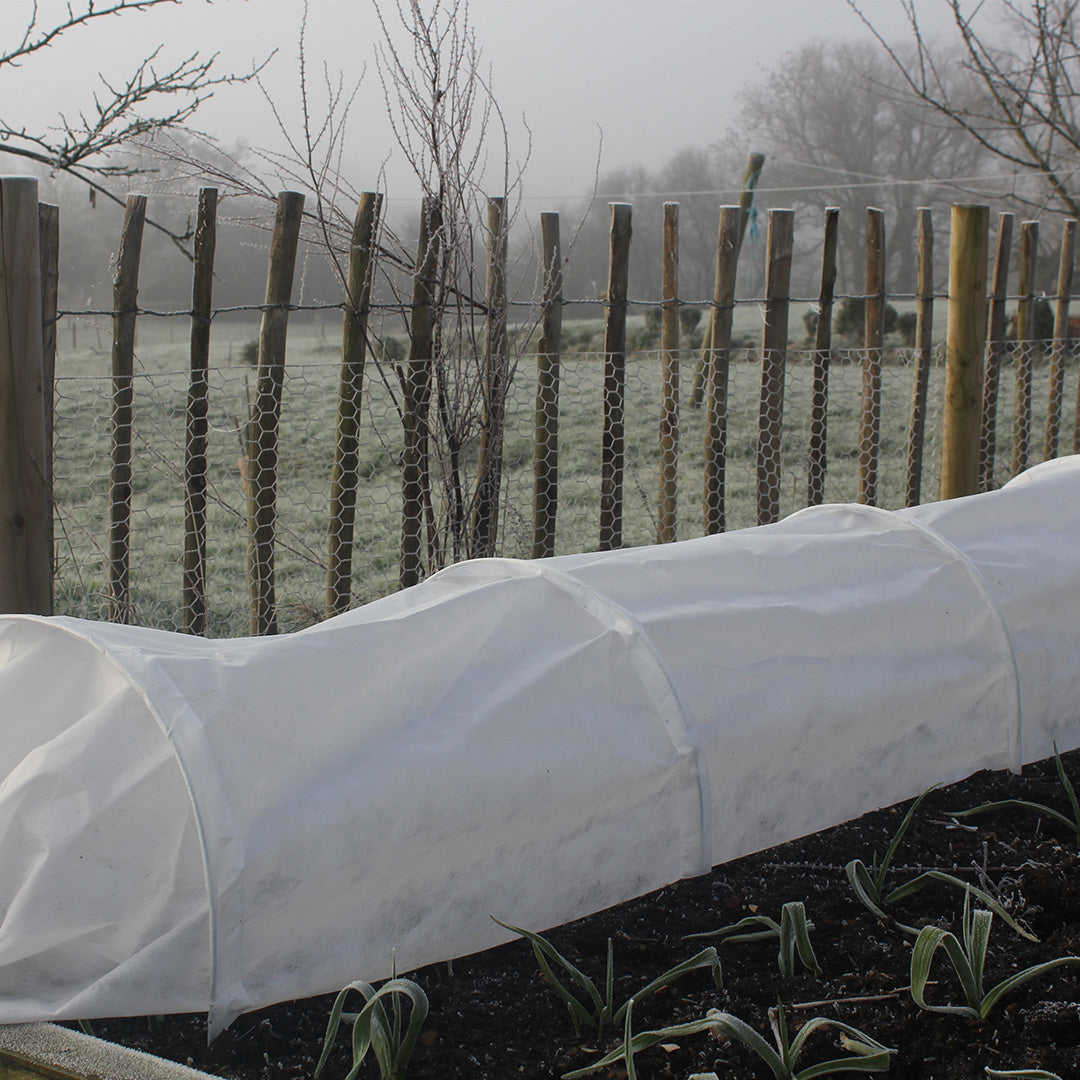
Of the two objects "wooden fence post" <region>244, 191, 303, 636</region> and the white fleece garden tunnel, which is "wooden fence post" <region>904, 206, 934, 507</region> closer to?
the white fleece garden tunnel

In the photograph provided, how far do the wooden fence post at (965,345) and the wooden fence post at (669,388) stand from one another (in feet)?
3.28

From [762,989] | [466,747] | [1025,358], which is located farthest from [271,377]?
[1025,358]

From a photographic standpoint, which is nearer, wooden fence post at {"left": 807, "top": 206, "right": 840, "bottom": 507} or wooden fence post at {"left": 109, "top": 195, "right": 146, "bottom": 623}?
wooden fence post at {"left": 109, "top": 195, "right": 146, "bottom": 623}

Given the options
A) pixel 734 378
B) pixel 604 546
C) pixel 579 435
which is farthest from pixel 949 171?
pixel 604 546

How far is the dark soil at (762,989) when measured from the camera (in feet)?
4.74

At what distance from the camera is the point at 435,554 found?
369 centimetres

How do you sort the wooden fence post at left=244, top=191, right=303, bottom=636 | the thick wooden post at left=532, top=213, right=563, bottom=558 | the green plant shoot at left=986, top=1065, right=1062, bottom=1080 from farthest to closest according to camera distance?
1. the thick wooden post at left=532, top=213, right=563, bottom=558
2. the wooden fence post at left=244, top=191, right=303, bottom=636
3. the green plant shoot at left=986, top=1065, right=1062, bottom=1080

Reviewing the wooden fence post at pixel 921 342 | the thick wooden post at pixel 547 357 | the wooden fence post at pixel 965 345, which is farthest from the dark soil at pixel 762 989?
the wooden fence post at pixel 921 342

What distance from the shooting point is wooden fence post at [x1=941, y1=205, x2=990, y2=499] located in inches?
153

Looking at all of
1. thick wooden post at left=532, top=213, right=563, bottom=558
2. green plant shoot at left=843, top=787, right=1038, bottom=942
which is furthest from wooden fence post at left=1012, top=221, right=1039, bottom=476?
green plant shoot at left=843, top=787, right=1038, bottom=942

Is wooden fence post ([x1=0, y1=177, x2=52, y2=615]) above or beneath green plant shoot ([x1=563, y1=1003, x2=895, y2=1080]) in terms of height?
above

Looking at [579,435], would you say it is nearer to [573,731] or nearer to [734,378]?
[734,378]

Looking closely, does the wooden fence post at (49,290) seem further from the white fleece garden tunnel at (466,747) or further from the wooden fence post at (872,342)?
the wooden fence post at (872,342)

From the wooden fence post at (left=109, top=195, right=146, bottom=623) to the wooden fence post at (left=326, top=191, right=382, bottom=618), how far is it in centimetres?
63
